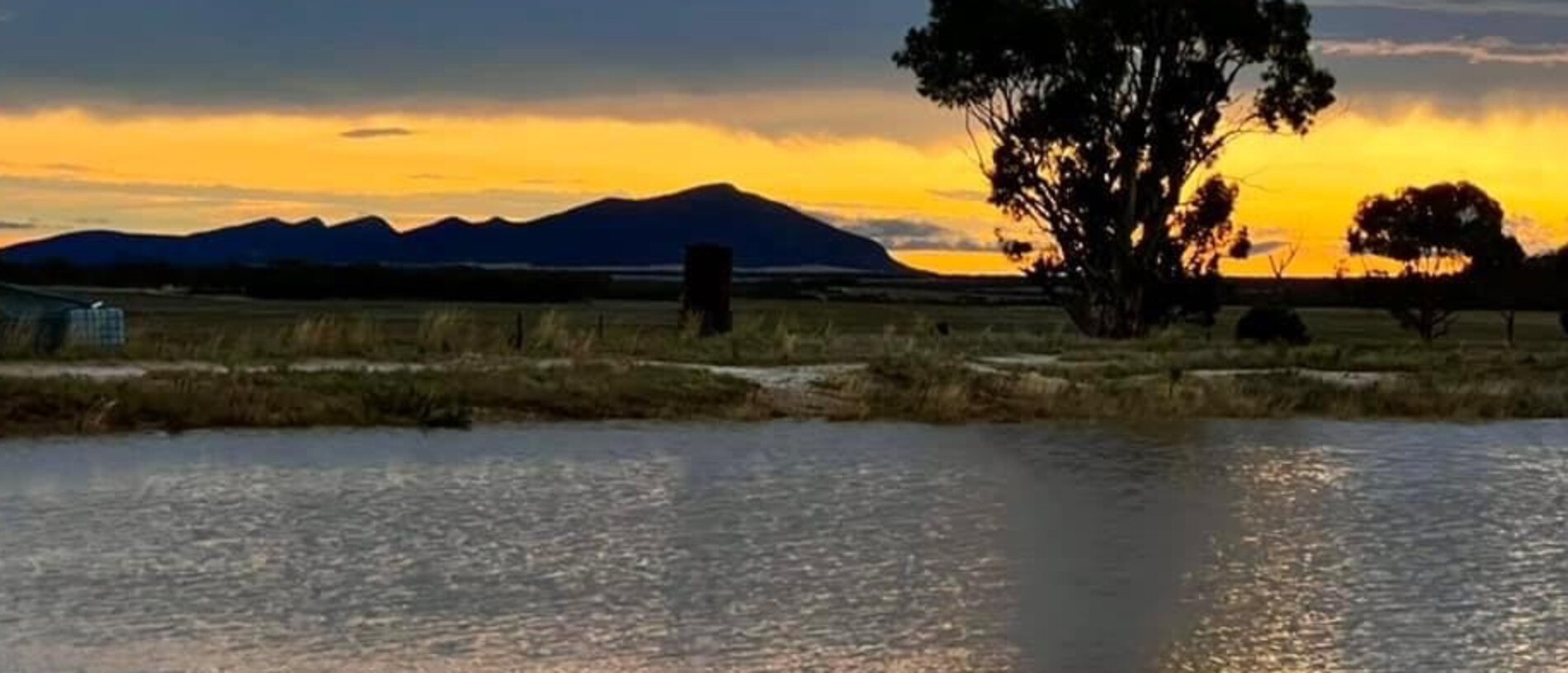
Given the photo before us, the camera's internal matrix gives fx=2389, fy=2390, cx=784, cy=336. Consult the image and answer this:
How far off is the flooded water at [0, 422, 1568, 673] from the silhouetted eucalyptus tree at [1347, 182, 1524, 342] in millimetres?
53656

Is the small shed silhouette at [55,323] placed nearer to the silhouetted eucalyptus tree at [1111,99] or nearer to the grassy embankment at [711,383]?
the grassy embankment at [711,383]

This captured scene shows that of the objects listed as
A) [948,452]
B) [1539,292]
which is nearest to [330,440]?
[948,452]

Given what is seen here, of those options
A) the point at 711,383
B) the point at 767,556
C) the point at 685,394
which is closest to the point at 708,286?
the point at 711,383

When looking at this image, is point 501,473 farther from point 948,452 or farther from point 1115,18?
point 1115,18

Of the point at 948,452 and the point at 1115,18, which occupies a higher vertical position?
the point at 1115,18

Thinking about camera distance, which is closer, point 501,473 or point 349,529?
point 349,529

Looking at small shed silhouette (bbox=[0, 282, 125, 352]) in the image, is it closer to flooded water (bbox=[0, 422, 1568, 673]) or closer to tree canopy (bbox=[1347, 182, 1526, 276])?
flooded water (bbox=[0, 422, 1568, 673])

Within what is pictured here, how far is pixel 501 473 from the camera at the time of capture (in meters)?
16.7

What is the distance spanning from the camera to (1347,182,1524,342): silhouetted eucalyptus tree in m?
71.6

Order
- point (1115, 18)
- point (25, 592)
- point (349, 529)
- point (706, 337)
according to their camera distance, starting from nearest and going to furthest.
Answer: point (25, 592)
point (349, 529)
point (706, 337)
point (1115, 18)

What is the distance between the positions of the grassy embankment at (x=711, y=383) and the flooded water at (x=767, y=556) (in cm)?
132

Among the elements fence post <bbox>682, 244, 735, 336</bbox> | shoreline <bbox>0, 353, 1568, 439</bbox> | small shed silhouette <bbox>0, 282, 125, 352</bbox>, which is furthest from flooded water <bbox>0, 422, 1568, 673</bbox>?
fence post <bbox>682, 244, 735, 336</bbox>

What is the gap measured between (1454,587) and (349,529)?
19.7 feet

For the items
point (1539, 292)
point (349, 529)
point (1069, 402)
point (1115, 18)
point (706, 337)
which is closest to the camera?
point (349, 529)
